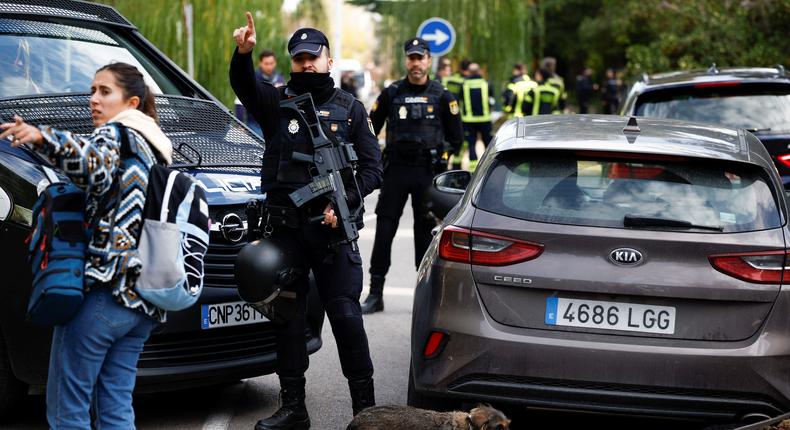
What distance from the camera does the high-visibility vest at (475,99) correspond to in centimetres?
1825

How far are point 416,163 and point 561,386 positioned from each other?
14.0ft

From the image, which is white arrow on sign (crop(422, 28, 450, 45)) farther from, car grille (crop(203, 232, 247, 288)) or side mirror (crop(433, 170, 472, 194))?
car grille (crop(203, 232, 247, 288))

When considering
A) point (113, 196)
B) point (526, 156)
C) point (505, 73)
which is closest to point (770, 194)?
point (526, 156)

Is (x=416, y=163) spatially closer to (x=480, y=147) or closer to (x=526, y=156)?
(x=526, y=156)

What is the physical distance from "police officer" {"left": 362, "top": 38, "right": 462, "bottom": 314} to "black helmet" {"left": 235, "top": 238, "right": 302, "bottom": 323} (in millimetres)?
3379

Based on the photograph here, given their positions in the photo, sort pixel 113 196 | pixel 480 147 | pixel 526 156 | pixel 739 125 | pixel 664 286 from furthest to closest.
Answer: pixel 480 147 < pixel 739 125 < pixel 526 156 < pixel 664 286 < pixel 113 196

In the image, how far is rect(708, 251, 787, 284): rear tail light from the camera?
467cm

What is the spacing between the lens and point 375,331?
26.3 ft

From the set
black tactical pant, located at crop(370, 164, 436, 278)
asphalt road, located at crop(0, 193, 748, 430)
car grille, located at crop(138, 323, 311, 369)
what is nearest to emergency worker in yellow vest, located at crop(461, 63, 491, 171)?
black tactical pant, located at crop(370, 164, 436, 278)

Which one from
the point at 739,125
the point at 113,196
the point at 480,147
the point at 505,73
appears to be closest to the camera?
the point at 113,196

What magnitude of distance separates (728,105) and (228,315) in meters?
4.92

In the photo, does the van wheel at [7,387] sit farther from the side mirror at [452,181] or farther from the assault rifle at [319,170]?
the side mirror at [452,181]

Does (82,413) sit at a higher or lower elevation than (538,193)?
lower

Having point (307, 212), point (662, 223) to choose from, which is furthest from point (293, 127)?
point (662, 223)
